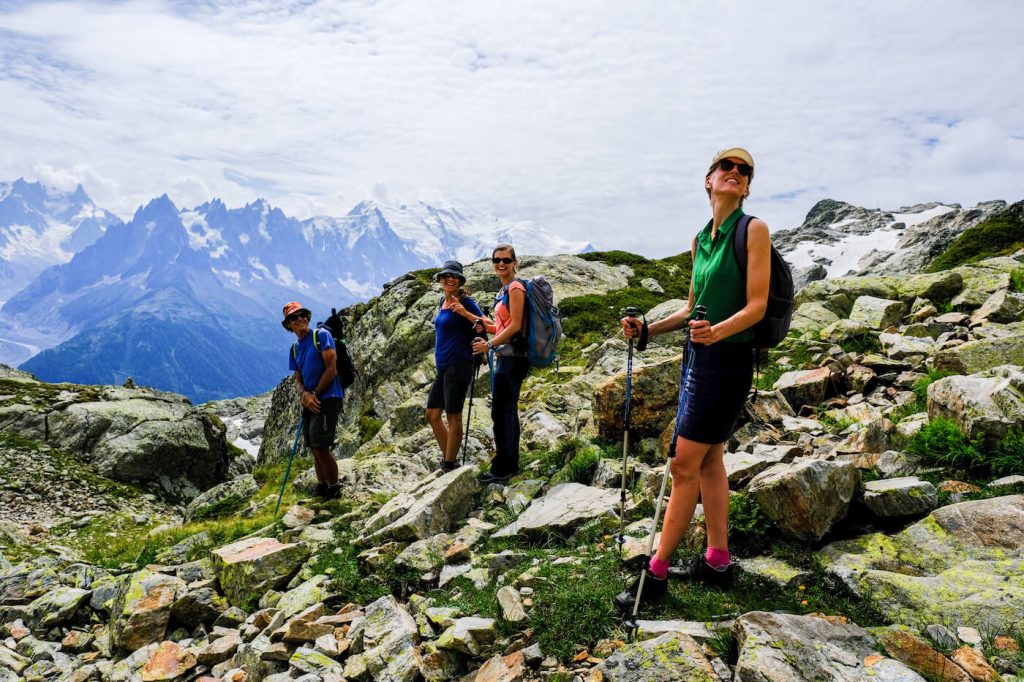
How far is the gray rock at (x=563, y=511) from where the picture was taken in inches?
267

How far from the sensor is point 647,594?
4738 millimetres

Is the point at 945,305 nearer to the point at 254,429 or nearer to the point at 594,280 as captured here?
the point at 594,280

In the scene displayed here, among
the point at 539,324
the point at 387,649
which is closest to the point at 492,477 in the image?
the point at 539,324

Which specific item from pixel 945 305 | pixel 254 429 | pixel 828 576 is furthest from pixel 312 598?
pixel 254 429

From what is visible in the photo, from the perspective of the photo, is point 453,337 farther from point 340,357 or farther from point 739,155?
point 739,155

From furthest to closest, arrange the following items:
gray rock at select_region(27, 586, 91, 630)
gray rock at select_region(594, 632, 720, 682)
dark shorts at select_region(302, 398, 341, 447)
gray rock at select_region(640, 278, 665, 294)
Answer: gray rock at select_region(640, 278, 665, 294), dark shorts at select_region(302, 398, 341, 447), gray rock at select_region(27, 586, 91, 630), gray rock at select_region(594, 632, 720, 682)

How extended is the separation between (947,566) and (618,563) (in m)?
2.68

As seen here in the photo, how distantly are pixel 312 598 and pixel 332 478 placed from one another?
15.3 feet

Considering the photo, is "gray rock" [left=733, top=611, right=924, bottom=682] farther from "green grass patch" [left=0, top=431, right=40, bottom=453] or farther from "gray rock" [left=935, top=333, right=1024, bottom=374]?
"green grass patch" [left=0, top=431, right=40, bottom=453]

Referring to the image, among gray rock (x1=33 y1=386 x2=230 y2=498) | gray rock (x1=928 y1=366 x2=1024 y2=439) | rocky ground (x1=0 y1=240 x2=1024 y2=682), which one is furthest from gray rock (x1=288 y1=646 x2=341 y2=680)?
gray rock (x1=33 y1=386 x2=230 y2=498)

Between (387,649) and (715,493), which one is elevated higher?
(715,493)

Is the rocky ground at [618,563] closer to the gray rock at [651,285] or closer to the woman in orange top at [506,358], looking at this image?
the woman in orange top at [506,358]

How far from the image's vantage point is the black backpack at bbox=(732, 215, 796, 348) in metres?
4.39

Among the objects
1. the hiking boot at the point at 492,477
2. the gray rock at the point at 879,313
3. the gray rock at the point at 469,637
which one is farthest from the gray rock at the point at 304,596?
the gray rock at the point at 879,313
